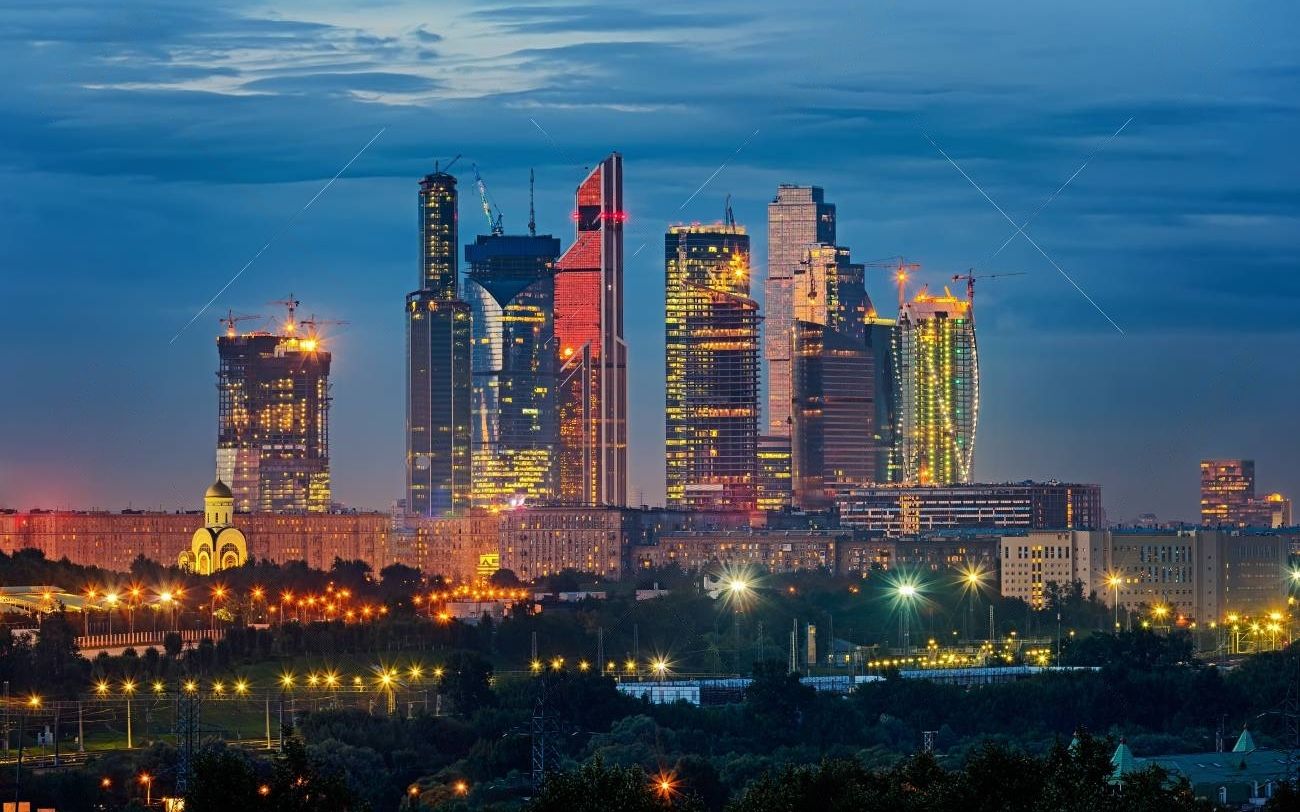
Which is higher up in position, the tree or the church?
the church

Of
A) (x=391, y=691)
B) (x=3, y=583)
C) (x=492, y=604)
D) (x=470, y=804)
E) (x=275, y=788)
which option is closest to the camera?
(x=275, y=788)

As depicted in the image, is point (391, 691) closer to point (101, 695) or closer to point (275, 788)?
point (101, 695)

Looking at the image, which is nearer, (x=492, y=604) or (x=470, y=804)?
(x=470, y=804)

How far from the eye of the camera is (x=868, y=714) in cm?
13550

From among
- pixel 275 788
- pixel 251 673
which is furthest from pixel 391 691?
pixel 275 788

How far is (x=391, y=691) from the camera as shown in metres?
132

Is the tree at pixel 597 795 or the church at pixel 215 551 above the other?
the church at pixel 215 551

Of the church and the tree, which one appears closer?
the tree

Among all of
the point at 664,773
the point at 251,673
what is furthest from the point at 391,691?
the point at 664,773

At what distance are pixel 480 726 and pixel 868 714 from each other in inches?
856

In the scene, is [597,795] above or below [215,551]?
below

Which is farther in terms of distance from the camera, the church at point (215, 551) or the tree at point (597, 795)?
the church at point (215, 551)

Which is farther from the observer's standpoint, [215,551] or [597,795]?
[215,551]

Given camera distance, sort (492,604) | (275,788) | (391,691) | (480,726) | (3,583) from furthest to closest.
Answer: (492,604)
(3,583)
(391,691)
(480,726)
(275,788)
